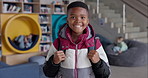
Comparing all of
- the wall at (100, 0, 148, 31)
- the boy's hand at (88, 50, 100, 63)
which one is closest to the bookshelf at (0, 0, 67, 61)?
the wall at (100, 0, 148, 31)

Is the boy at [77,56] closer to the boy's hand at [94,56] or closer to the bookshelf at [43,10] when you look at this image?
the boy's hand at [94,56]

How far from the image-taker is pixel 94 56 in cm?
106

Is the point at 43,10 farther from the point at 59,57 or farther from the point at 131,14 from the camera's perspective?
the point at 59,57

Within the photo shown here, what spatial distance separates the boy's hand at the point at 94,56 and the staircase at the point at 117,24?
637 cm

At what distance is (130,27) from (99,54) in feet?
22.2

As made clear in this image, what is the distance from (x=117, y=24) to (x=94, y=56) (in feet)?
21.4

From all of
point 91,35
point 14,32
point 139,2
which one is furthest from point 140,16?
point 91,35

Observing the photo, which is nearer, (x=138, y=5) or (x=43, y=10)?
(x=43, y=10)

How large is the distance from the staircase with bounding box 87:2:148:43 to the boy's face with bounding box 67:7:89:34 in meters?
6.32

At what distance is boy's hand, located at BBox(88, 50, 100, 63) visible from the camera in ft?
3.48

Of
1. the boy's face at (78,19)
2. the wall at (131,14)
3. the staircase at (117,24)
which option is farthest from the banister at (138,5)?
the boy's face at (78,19)

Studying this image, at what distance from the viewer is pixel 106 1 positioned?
7504 millimetres

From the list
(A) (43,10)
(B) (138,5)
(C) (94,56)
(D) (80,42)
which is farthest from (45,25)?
(C) (94,56)

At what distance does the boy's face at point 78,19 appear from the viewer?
3.69ft
